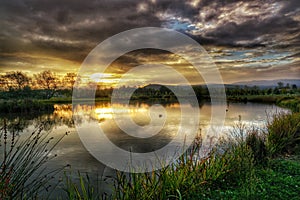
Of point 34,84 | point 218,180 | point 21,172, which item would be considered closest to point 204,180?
point 218,180

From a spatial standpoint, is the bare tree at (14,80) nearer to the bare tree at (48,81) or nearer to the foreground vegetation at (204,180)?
the bare tree at (48,81)

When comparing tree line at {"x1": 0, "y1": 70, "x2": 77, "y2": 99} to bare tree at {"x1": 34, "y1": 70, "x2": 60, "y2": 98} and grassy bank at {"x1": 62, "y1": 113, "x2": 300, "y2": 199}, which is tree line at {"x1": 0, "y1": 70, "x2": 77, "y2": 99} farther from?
grassy bank at {"x1": 62, "y1": 113, "x2": 300, "y2": 199}

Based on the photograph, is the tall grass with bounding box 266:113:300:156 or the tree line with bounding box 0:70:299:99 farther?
the tree line with bounding box 0:70:299:99

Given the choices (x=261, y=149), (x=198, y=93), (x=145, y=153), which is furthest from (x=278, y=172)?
(x=198, y=93)

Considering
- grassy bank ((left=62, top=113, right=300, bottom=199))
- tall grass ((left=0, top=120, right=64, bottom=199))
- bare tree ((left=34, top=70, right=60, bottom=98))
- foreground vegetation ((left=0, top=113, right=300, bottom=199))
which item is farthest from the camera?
bare tree ((left=34, top=70, right=60, bottom=98))

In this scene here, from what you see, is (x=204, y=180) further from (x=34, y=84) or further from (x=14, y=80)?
(x=34, y=84)

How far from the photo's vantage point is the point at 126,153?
9320 mm

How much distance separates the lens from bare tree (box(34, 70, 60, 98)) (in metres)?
51.4

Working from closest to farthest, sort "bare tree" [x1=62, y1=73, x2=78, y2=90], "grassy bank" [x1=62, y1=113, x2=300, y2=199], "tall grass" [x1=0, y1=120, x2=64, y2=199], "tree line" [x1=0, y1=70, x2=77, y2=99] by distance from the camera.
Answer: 1. "tall grass" [x1=0, y1=120, x2=64, y2=199]
2. "grassy bank" [x1=62, y1=113, x2=300, y2=199]
3. "tree line" [x1=0, y1=70, x2=77, y2=99]
4. "bare tree" [x1=62, y1=73, x2=78, y2=90]

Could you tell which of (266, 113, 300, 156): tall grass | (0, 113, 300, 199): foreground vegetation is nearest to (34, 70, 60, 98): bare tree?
(0, 113, 300, 199): foreground vegetation

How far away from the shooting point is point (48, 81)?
172 ft

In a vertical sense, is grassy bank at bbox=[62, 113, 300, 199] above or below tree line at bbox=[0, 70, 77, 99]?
below

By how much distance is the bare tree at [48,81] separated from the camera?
169 feet

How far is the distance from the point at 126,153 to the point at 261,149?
5.37m
